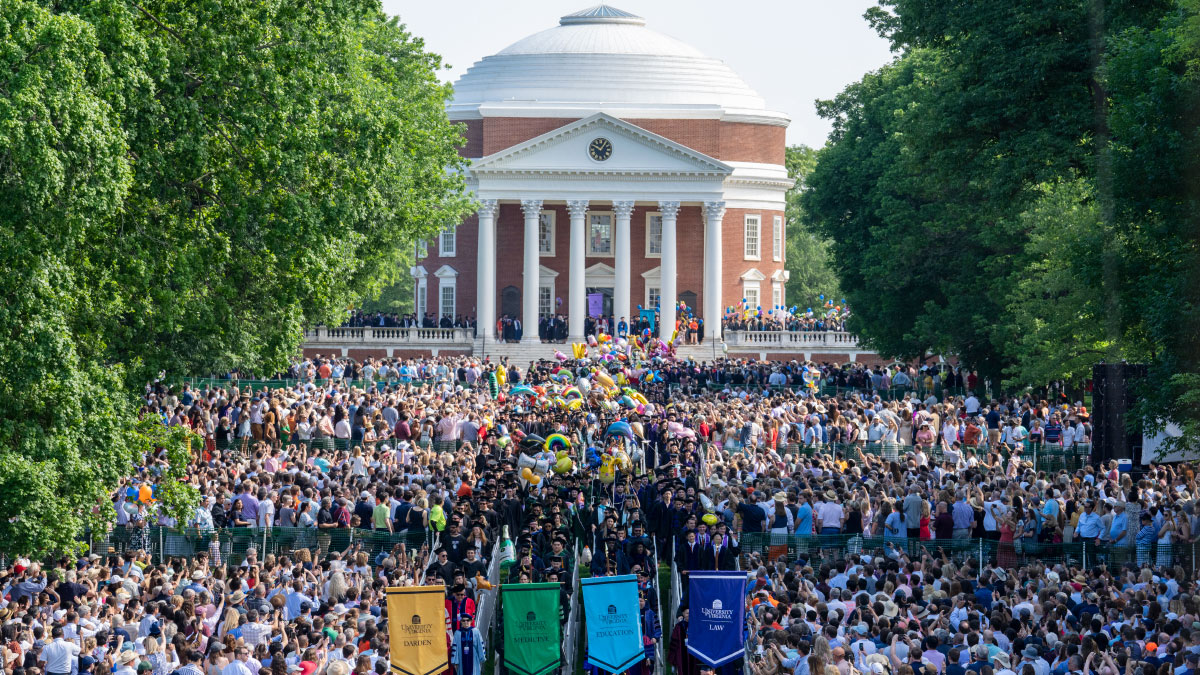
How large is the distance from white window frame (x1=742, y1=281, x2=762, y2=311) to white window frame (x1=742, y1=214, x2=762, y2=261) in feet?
4.43

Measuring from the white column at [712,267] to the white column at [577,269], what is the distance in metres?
6.06

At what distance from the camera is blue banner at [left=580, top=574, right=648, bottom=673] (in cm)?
1772

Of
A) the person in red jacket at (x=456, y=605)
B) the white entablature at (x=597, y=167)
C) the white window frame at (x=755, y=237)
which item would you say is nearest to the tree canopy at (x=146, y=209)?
the person in red jacket at (x=456, y=605)

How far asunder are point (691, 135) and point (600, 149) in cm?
869

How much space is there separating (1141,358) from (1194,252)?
6.66 meters

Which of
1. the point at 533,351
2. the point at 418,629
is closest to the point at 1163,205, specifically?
A: the point at 418,629

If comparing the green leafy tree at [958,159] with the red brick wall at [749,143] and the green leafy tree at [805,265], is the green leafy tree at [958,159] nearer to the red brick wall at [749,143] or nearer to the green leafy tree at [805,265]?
the red brick wall at [749,143]

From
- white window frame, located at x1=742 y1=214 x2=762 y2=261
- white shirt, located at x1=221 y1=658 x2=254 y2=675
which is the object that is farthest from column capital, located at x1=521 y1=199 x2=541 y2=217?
white shirt, located at x1=221 y1=658 x2=254 y2=675

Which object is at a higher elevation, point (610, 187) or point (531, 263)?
point (610, 187)

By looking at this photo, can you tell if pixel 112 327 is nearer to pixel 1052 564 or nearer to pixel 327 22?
pixel 327 22

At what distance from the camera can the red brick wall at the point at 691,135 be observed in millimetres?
83438

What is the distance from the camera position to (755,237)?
87.3 m

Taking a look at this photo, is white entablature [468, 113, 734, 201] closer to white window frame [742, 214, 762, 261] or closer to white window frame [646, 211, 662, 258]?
white window frame [646, 211, 662, 258]

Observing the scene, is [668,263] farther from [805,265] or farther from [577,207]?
[805,265]
